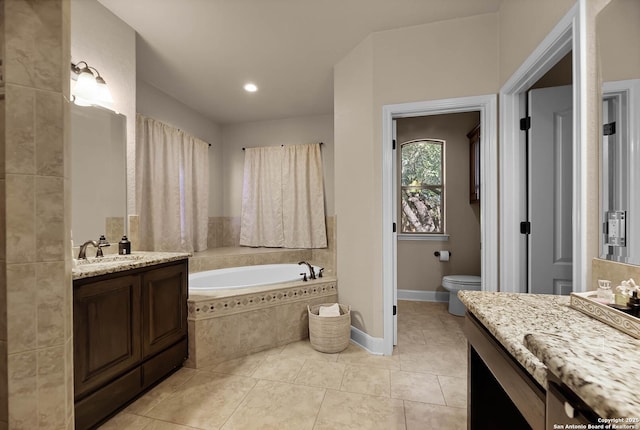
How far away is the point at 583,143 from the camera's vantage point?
1.10 metres

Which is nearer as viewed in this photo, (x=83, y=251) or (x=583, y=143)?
(x=583, y=143)

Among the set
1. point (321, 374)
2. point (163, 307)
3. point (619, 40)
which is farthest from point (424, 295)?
point (619, 40)

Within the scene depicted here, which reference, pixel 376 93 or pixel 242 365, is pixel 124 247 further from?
pixel 376 93

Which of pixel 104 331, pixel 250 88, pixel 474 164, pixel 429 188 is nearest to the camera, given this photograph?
pixel 104 331

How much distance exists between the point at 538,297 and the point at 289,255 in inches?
116

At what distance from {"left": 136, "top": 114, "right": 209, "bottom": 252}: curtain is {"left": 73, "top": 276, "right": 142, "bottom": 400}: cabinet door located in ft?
4.85

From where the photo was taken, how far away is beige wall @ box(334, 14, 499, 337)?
6.73ft

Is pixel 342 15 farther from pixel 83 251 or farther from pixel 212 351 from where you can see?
pixel 212 351

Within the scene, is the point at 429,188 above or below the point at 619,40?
below

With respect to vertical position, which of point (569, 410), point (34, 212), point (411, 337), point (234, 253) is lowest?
point (411, 337)

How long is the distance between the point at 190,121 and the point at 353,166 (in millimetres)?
2557

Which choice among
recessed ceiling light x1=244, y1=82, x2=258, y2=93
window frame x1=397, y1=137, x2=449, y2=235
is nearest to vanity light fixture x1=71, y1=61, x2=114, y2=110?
recessed ceiling light x1=244, y1=82, x2=258, y2=93

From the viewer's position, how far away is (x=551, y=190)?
179 centimetres

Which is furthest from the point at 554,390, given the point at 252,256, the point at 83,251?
the point at 252,256
